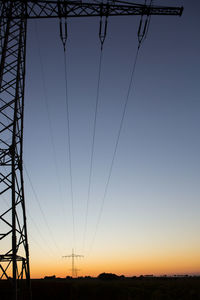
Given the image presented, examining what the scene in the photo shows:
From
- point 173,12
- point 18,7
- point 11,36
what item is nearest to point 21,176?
point 11,36

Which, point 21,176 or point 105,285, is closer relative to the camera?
point 21,176

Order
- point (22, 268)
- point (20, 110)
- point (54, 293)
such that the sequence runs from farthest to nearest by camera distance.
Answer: point (54, 293), point (20, 110), point (22, 268)

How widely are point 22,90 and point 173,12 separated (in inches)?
458

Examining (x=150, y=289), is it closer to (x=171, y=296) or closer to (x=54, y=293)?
(x=171, y=296)

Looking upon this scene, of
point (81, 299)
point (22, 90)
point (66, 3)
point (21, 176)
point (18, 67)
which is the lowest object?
point (81, 299)

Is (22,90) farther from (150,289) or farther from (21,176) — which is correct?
(150,289)

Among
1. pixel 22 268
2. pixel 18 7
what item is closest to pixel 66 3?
pixel 18 7

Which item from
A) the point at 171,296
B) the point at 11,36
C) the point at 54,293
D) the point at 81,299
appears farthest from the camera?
the point at 54,293

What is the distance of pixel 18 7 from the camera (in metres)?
19.0

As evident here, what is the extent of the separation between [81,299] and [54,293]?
5357 mm

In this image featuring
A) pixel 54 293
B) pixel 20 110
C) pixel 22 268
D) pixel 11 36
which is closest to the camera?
pixel 22 268

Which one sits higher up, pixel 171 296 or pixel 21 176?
pixel 21 176

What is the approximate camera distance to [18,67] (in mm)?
17578

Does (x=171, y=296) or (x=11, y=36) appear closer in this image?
(x=11, y=36)
